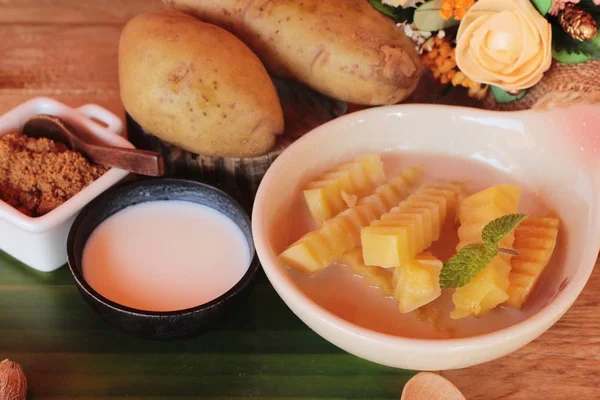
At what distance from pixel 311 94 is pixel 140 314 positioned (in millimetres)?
459

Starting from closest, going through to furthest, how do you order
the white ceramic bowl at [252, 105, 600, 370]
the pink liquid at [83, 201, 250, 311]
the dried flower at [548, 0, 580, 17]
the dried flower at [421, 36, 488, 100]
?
1. the white ceramic bowl at [252, 105, 600, 370]
2. the pink liquid at [83, 201, 250, 311]
3. the dried flower at [548, 0, 580, 17]
4. the dried flower at [421, 36, 488, 100]

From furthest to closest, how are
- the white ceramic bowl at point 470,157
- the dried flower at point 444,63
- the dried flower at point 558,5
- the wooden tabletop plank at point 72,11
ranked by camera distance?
1. the wooden tabletop plank at point 72,11
2. the dried flower at point 444,63
3. the dried flower at point 558,5
4. the white ceramic bowl at point 470,157

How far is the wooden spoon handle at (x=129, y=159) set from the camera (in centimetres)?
85

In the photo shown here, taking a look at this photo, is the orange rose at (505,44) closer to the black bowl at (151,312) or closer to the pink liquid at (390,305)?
the pink liquid at (390,305)

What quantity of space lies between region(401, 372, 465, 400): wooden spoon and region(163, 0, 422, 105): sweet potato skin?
1.30 ft

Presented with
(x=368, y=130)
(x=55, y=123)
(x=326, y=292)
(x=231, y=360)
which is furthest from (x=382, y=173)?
(x=55, y=123)

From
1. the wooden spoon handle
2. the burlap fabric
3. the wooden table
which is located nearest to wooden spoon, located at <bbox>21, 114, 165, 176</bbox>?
the wooden spoon handle

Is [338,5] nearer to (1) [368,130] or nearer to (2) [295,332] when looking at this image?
(1) [368,130]

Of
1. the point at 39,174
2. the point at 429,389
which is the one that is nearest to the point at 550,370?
the point at 429,389

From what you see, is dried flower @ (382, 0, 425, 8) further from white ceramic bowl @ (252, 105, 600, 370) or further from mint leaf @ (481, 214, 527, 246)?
mint leaf @ (481, 214, 527, 246)

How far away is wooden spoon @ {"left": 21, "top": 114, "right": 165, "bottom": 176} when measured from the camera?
Answer: 0.85 metres

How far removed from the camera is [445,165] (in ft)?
3.01

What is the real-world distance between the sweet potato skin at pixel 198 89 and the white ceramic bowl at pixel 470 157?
78mm

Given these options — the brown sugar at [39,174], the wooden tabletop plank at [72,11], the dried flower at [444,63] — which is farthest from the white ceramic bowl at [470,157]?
the wooden tabletop plank at [72,11]
